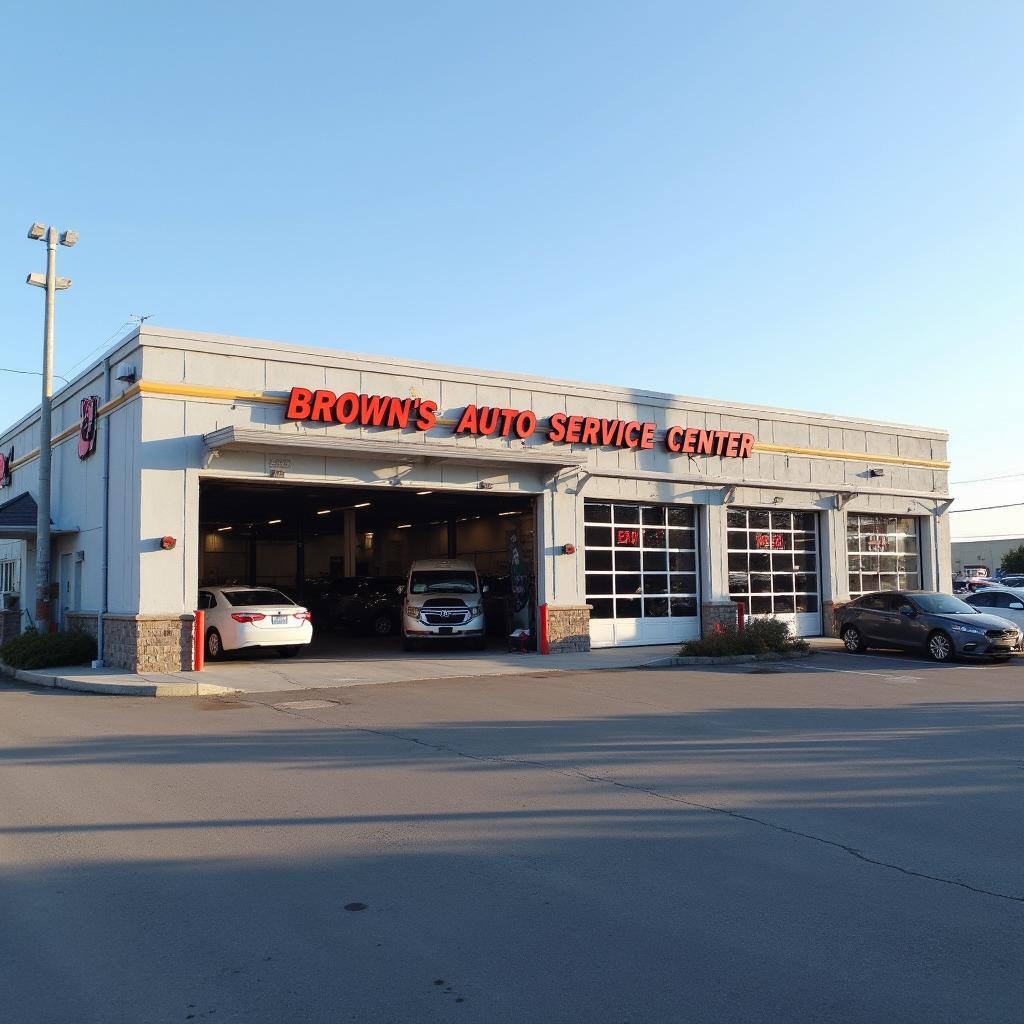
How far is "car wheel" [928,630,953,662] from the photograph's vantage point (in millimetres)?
21281

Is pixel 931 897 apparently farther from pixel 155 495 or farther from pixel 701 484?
pixel 701 484

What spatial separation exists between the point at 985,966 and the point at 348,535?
1340 inches

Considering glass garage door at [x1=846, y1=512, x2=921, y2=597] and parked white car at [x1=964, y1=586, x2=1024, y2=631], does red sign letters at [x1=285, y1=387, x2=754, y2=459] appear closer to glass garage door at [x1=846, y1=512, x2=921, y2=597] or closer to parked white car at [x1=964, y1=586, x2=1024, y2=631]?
glass garage door at [x1=846, y1=512, x2=921, y2=597]

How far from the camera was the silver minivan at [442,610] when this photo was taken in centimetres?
2417

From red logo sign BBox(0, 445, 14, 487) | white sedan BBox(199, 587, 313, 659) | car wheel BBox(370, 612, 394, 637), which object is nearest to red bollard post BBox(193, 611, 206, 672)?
white sedan BBox(199, 587, 313, 659)

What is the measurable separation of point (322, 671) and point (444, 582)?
595 cm

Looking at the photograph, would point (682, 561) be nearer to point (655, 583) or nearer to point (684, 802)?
point (655, 583)

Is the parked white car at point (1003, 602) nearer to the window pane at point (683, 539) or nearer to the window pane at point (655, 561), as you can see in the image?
the window pane at point (683, 539)

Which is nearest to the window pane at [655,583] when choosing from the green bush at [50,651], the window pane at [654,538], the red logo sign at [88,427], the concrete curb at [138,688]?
the window pane at [654,538]

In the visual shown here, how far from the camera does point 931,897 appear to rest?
595cm

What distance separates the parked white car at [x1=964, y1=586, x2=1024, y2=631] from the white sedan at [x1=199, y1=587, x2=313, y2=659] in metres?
15.9

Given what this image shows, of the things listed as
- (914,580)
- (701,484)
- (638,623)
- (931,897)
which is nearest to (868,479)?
(914,580)

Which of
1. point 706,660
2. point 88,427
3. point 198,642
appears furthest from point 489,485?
point 88,427

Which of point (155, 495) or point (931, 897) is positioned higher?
point (155, 495)
